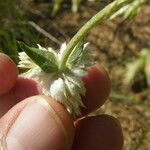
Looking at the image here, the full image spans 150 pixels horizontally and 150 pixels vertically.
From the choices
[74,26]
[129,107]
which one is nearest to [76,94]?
[129,107]

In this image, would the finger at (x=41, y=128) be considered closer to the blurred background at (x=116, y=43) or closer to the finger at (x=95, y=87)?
the finger at (x=95, y=87)

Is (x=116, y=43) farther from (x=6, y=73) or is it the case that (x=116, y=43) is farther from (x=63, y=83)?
(x=63, y=83)

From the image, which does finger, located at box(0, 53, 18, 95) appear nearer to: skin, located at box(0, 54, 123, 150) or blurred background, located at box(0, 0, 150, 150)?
skin, located at box(0, 54, 123, 150)

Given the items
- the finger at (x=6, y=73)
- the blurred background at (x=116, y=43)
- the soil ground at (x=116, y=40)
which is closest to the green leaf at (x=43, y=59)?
the finger at (x=6, y=73)

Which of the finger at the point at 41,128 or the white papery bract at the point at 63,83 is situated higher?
the white papery bract at the point at 63,83

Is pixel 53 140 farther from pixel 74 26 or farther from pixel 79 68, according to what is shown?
pixel 74 26

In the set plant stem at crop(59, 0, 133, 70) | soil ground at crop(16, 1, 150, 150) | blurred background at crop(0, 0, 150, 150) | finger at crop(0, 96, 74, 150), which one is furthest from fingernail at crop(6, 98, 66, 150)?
soil ground at crop(16, 1, 150, 150)
